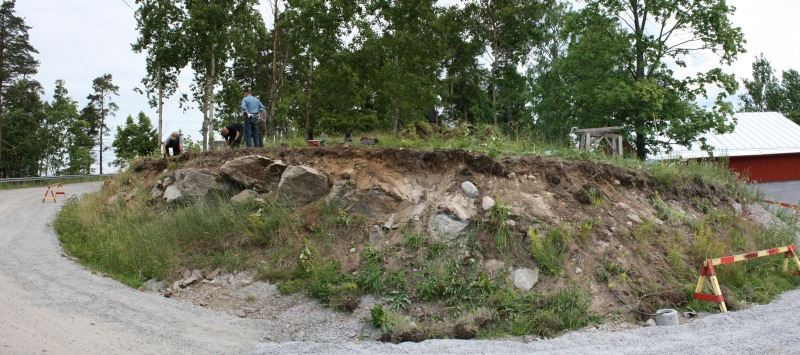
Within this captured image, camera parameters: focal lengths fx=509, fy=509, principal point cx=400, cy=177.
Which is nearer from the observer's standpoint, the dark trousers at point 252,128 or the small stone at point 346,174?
the small stone at point 346,174

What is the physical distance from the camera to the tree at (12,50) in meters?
34.2

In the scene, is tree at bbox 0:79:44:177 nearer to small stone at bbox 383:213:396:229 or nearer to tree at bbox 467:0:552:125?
tree at bbox 467:0:552:125

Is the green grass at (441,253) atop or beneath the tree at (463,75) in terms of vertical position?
beneath

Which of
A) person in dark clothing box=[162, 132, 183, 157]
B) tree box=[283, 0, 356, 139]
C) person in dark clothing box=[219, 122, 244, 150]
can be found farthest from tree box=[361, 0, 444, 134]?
person in dark clothing box=[162, 132, 183, 157]

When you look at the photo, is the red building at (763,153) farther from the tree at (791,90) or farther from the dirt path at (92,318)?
the dirt path at (92,318)

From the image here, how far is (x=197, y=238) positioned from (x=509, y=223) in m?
6.15

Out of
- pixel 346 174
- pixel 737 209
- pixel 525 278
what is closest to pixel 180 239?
pixel 346 174

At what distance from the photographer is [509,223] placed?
8.74 metres

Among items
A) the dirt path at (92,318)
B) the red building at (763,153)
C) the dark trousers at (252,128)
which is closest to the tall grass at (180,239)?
the dirt path at (92,318)

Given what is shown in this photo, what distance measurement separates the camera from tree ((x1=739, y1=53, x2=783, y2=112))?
5290 centimetres

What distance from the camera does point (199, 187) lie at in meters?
11.4

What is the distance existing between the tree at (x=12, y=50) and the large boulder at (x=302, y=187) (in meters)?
35.0

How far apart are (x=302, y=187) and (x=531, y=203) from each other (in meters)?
4.52

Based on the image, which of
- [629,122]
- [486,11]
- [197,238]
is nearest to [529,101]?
[486,11]
